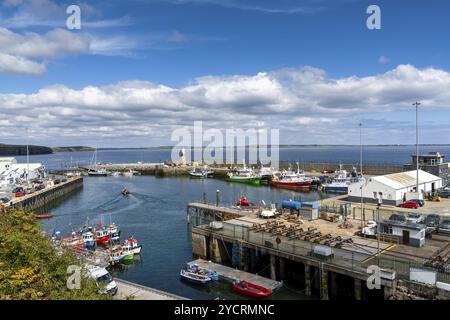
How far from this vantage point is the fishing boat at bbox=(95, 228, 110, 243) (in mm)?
46812

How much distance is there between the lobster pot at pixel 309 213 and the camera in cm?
4194

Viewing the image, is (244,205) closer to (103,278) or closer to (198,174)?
(103,278)

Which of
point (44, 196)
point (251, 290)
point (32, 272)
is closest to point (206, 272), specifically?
point (251, 290)

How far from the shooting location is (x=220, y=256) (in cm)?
3844

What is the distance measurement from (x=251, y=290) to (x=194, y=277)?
5981 millimetres

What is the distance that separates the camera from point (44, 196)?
265 feet

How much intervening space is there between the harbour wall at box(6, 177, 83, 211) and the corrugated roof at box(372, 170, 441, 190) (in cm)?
5776

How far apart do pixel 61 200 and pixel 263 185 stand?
185 feet

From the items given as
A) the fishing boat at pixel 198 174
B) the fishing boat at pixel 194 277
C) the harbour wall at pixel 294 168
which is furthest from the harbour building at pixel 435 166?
the fishing boat at pixel 198 174

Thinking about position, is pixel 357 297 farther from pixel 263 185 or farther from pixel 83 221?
pixel 263 185

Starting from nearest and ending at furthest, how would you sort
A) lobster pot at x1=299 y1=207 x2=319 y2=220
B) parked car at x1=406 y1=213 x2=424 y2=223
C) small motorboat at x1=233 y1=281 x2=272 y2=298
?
small motorboat at x1=233 y1=281 x2=272 y2=298
parked car at x1=406 y1=213 x2=424 y2=223
lobster pot at x1=299 y1=207 x2=319 y2=220

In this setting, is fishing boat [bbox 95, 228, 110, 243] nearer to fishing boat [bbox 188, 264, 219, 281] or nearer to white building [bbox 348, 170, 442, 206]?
fishing boat [bbox 188, 264, 219, 281]

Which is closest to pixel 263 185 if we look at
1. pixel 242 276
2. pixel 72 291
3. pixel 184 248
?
pixel 184 248

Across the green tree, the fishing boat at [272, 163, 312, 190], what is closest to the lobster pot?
the green tree
